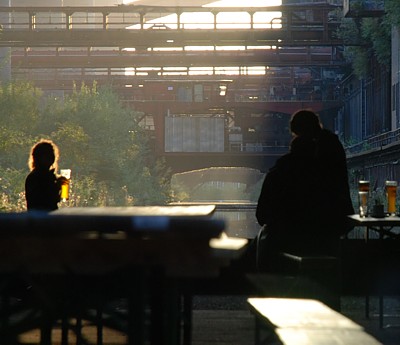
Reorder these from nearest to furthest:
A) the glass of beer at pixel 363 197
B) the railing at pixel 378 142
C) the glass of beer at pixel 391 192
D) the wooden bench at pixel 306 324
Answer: the wooden bench at pixel 306 324
the glass of beer at pixel 363 197
the glass of beer at pixel 391 192
the railing at pixel 378 142

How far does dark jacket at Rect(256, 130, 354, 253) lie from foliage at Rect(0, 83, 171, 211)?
96.3 ft

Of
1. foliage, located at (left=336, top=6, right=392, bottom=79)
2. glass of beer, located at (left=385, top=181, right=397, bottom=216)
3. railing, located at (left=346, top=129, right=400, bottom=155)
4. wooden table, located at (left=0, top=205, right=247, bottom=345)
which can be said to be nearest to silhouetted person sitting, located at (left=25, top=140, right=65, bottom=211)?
glass of beer, located at (left=385, top=181, right=397, bottom=216)

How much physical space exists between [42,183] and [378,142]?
36911 millimetres

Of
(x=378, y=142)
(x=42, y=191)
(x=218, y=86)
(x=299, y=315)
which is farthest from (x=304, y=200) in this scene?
(x=218, y=86)

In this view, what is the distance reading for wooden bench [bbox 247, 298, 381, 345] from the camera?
11.0ft

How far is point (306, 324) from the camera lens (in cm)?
379

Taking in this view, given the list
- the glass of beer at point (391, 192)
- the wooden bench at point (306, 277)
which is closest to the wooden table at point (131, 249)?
the wooden bench at point (306, 277)

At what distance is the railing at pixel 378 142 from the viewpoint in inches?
1487

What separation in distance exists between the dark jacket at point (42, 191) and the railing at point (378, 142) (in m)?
29.5

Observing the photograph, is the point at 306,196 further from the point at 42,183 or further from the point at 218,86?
the point at 218,86

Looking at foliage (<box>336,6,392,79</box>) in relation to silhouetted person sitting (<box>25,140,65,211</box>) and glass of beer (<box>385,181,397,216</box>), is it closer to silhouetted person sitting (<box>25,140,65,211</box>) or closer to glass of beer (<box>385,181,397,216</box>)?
glass of beer (<box>385,181,397,216</box>)

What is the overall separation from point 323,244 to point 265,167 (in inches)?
2330

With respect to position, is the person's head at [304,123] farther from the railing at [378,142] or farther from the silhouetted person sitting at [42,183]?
the railing at [378,142]

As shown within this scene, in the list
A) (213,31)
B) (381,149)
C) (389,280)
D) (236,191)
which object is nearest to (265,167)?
(213,31)
